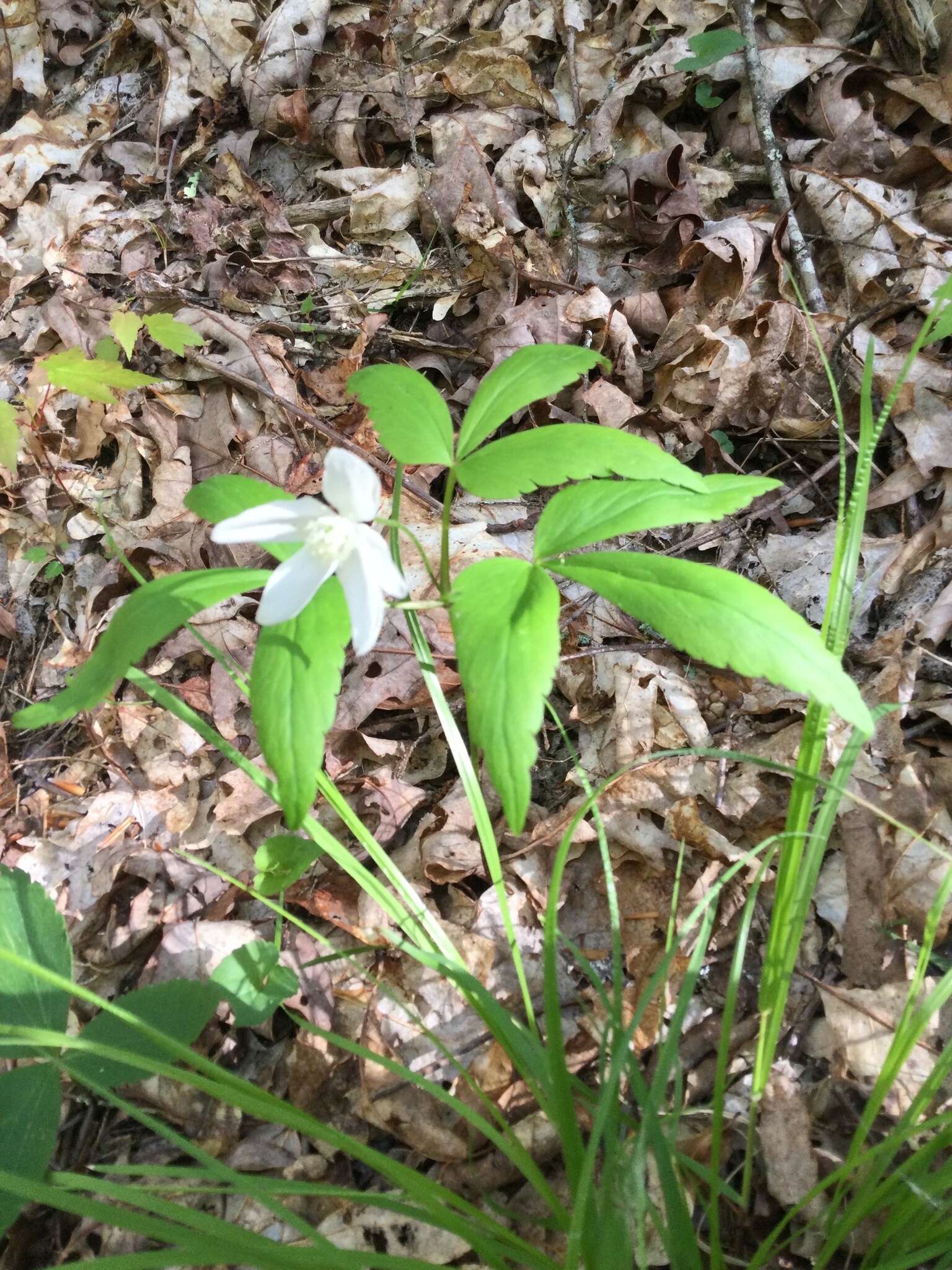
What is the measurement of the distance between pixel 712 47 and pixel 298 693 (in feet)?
8.68

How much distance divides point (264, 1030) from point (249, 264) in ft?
8.48

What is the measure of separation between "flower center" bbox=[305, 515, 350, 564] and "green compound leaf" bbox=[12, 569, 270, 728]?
0.09m

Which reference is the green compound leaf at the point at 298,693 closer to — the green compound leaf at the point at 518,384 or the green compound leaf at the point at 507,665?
the green compound leaf at the point at 507,665

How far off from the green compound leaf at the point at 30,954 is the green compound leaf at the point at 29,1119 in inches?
1.8

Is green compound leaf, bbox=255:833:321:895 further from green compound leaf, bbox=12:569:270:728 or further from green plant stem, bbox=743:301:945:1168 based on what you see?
green plant stem, bbox=743:301:945:1168

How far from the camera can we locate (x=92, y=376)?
246 centimetres

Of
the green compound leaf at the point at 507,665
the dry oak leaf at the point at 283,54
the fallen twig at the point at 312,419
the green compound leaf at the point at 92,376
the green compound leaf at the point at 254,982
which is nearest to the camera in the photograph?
the green compound leaf at the point at 507,665

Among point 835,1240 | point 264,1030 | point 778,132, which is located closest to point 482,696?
point 835,1240

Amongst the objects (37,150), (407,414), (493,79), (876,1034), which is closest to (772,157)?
(493,79)

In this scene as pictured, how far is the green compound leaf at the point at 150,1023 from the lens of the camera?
1.41m

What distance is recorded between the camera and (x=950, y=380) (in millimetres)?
2035

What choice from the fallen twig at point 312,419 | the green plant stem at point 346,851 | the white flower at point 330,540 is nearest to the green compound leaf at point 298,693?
the white flower at point 330,540

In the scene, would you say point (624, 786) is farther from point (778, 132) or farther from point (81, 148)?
point (81, 148)

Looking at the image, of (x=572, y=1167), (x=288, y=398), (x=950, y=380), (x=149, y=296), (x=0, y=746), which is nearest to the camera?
(x=572, y=1167)
